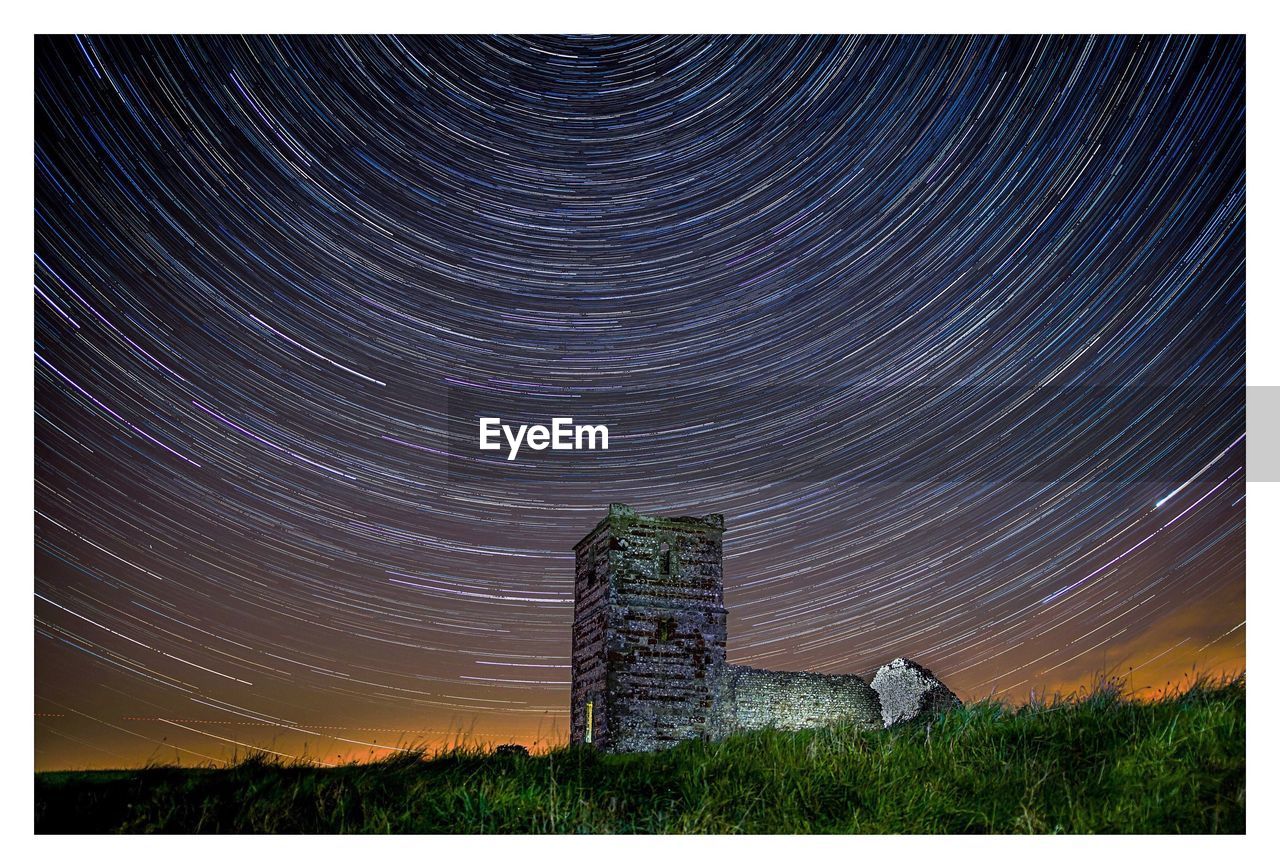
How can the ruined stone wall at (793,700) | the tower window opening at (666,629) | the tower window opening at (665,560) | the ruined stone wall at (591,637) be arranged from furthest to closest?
the ruined stone wall at (793,700) → the tower window opening at (665,560) → the tower window opening at (666,629) → the ruined stone wall at (591,637)

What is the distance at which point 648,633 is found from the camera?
10.7 m

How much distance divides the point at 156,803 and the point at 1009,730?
6459 mm

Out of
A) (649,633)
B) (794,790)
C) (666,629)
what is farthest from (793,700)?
(794,790)

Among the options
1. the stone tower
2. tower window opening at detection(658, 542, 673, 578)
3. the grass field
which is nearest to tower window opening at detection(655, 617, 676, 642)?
the stone tower

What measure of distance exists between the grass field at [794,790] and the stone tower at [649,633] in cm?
262

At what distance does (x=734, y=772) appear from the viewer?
24.9ft

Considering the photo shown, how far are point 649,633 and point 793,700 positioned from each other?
438 centimetres

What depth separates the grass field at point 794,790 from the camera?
6.63m

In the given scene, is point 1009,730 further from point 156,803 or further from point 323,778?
point 156,803

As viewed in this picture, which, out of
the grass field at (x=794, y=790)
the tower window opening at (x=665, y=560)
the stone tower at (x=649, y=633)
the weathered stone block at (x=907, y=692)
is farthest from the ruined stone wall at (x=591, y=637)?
the weathered stone block at (x=907, y=692)

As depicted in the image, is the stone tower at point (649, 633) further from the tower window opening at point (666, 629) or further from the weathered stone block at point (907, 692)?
the weathered stone block at point (907, 692)

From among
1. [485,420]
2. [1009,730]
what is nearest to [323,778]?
[485,420]

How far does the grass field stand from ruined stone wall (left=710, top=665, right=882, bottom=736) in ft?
18.6

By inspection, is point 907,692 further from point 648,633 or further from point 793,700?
point 648,633
